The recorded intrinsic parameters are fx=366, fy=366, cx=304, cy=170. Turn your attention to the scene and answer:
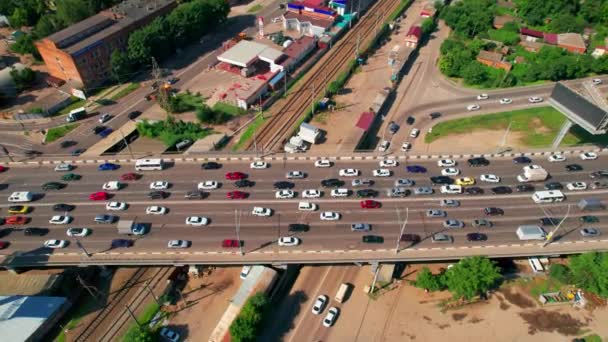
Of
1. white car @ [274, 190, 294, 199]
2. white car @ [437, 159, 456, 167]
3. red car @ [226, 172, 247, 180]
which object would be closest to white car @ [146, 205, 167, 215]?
red car @ [226, 172, 247, 180]

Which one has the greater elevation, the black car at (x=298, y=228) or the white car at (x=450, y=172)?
the white car at (x=450, y=172)

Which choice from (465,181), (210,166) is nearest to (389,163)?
(465,181)

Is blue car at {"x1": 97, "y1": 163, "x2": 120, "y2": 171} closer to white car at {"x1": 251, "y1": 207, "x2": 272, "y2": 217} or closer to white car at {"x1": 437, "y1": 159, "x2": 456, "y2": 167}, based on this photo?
white car at {"x1": 251, "y1": 207, "x2": 272, "y2": 217}

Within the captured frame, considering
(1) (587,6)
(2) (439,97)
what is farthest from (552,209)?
(1) (587,6)

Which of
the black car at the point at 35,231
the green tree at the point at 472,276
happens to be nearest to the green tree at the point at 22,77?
the black car at the point at 35,231

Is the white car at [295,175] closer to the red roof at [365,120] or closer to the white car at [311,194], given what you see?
the white car at [311,194]

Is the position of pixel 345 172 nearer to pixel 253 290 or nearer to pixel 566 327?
pixel 253 290
